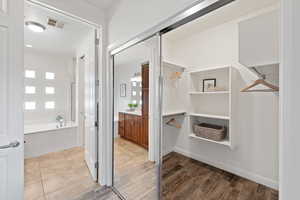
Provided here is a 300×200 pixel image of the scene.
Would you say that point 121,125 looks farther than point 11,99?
Yes

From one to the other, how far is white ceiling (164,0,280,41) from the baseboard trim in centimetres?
189

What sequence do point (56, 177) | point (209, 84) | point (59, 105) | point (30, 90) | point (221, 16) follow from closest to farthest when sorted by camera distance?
point (221, 16)
point (56, 177)
point (209, 84)
point (30, 90)
point (59, 105)

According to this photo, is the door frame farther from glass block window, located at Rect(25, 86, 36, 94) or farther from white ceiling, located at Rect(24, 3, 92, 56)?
glass block window, located at Rect(25, 86, 36, 94)

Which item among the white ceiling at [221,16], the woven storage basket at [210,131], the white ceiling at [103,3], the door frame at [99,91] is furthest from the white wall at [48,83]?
the woven storage basket at [210,131]

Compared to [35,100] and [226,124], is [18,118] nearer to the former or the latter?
[226,124]

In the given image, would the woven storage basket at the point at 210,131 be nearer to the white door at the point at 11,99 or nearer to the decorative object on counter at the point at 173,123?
the decorative object on counter at the point at 173,123

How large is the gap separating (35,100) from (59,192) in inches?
126

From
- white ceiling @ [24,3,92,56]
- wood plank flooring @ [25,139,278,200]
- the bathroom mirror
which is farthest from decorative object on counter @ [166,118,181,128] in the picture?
white ceiling @ [24,3,92,56]

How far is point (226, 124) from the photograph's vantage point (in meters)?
2.21

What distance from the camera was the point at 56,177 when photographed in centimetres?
217

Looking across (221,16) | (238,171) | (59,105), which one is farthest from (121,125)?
(59,105)

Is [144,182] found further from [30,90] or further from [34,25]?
[30,90]

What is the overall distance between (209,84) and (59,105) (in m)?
4.40

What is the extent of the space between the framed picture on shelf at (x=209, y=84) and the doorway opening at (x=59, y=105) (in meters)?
1.85
